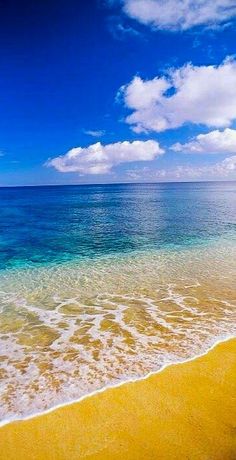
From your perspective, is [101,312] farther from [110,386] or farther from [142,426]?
[142,426]

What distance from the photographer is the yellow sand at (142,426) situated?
554 centimetres

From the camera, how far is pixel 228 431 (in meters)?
5.86

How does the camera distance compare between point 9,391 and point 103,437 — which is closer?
point 103,437

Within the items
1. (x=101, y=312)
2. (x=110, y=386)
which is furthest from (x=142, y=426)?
(x=101, y=312)

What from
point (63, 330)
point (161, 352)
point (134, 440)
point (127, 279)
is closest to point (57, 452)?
point (134, 440)

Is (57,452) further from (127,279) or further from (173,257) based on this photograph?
(173,257)

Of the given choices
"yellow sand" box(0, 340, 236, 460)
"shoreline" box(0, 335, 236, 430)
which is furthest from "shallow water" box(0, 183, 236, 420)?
"yellow sand" box(0, 340, 236, 460)

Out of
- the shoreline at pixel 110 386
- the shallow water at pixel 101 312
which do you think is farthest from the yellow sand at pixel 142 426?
the shallow water at pixel 101 312

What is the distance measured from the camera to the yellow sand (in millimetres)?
5535

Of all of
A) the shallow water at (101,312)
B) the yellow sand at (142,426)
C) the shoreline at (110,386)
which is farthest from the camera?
the shallow water at (101,312)

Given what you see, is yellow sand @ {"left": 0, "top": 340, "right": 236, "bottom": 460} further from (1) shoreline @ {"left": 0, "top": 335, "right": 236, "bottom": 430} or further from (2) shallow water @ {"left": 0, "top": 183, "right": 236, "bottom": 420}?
(2) shallow water @ {"left": 0, "top": 183, "right": 236, "bottom": 420}

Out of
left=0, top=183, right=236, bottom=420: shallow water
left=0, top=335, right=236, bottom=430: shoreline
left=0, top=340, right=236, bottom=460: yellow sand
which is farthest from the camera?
left=0, top=183, right=236, bottom=420: shallow water

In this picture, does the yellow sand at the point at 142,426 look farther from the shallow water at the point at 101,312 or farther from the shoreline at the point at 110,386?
the shallow water at the point at 101,312

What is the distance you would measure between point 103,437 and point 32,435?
143cm
